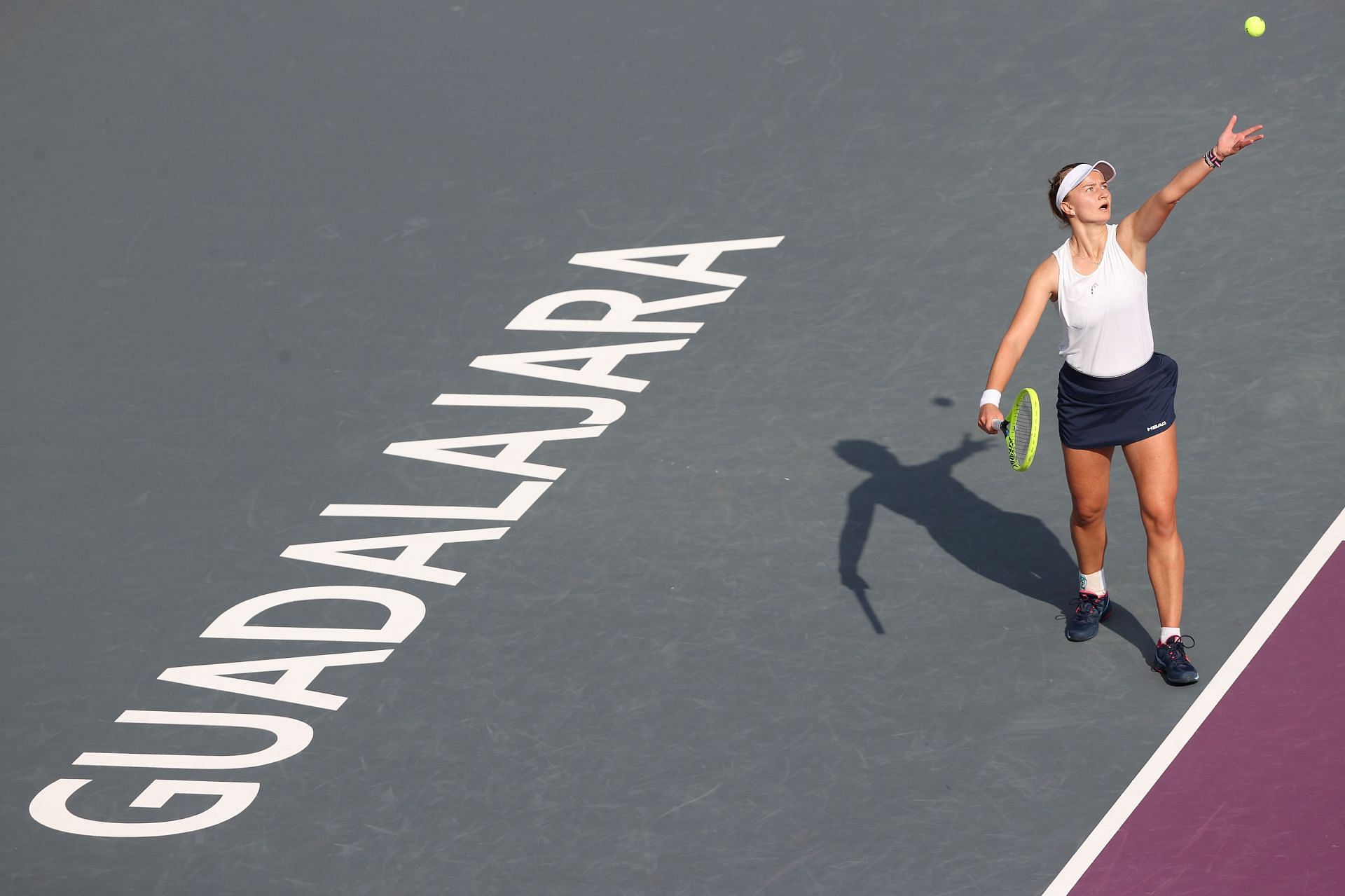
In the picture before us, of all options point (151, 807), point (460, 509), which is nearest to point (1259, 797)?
point (460, 509)

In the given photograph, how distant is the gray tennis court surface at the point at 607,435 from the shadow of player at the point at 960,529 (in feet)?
0.10

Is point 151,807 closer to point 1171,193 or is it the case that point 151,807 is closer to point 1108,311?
point 1108,311

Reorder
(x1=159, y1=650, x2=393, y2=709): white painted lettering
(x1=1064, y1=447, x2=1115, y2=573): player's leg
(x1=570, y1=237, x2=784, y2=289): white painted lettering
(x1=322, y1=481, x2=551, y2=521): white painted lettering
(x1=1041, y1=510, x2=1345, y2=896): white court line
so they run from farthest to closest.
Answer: (x1=570, y1=237, x2=784, y2=289): white painted lettering
(x1=322, y1=481, x2=551, y2=521): white painted lettering
(x1=159, y1=650, x2=393, y2=709): white painted lettering
(x1=1064, y1=447, x2=1115, y2=573): player's leg
(x1=1041, y1=510, x2=1345, y2=896): white court line

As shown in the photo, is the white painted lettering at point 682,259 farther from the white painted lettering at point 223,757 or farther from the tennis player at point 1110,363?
the white painted lettering at point 223,757

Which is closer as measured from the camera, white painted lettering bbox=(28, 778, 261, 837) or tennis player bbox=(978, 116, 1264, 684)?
tennis player bbox=(978, 116, 1264, 684)

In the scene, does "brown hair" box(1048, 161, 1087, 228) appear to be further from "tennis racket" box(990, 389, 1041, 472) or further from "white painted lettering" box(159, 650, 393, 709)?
"white painted lettering" box(159, 650, 393, 709)

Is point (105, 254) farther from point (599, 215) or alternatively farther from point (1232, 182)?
point (1232, 182)

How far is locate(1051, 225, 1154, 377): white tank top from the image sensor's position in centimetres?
830

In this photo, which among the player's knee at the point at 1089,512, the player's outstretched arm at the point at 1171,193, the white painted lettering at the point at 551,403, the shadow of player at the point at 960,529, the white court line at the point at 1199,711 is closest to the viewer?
the white court line at the point at 1199,711

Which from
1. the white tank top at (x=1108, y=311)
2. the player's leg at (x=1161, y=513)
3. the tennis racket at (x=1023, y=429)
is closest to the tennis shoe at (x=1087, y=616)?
the player's leg at (x=1161, y=513)

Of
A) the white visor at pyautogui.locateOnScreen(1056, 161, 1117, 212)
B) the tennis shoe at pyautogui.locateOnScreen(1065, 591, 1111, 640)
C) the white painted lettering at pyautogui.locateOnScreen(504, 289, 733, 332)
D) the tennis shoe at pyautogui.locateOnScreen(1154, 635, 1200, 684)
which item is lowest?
the tennis shoe at pyautogui.locateOnScreen(1154, 635, 1200, 684)

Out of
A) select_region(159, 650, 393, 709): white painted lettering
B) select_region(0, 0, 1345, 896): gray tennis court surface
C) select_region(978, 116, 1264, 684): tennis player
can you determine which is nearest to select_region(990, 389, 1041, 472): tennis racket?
select_region(978, 116, 1264, 684): tennis player

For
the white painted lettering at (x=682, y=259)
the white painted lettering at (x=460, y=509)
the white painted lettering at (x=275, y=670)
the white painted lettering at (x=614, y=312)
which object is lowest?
the white painted lettering at (x=275, y=670)

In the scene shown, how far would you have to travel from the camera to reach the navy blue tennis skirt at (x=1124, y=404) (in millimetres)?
8406
